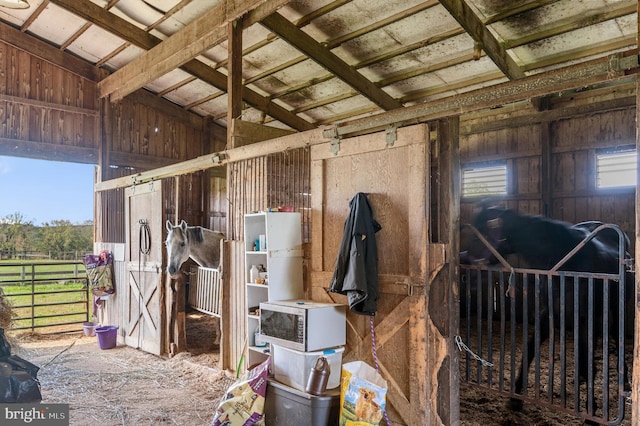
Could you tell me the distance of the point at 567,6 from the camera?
4.11 metres

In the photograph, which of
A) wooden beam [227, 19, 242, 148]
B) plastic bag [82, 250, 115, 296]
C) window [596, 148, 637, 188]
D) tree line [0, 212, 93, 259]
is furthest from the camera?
tree line [0, 212, 93, 259]

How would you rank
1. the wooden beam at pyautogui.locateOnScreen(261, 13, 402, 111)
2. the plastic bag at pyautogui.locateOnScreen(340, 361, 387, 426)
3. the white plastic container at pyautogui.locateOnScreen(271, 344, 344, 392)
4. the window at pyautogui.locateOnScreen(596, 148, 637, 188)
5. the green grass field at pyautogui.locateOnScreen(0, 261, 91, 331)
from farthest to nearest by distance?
the green grass field at pyautogui.locateOnScreen(0, 261, 91, 331)
the window at pyautogui.locateOnScreen(596, 148, 637, 188)
the wooden beam at pyautogui.locateOnScreen(261, 13, 402, 111)
the white plastic container at pyautogui.locateOnScreen(271, 344, 344, 392)
the plastic bag at pyautogui.locateOnScreen(340, 361, 387, 426)

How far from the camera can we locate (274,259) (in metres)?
3.43

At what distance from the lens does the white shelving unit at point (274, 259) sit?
3410mm

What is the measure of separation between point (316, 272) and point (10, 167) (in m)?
6.39

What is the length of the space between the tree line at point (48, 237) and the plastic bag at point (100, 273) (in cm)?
271

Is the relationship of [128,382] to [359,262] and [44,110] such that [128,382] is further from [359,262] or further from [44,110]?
[44,110]

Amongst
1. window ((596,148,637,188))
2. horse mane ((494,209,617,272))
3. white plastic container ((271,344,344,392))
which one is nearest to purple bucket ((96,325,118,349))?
white plastic container ((271,344,344,392))

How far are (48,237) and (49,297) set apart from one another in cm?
141

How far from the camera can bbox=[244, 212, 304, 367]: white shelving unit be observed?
134 inches

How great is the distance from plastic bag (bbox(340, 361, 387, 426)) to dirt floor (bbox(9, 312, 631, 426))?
3.06 ft

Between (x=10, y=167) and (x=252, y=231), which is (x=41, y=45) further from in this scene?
(x=252, y=231)

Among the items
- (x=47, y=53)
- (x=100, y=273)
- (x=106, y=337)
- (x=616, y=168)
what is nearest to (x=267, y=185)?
(x=106, y=337)

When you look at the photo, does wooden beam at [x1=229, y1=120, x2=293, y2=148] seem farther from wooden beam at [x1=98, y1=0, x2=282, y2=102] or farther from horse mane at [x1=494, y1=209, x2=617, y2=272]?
horse mane at [x1=494, y1=209, x2=617, y2=272]
